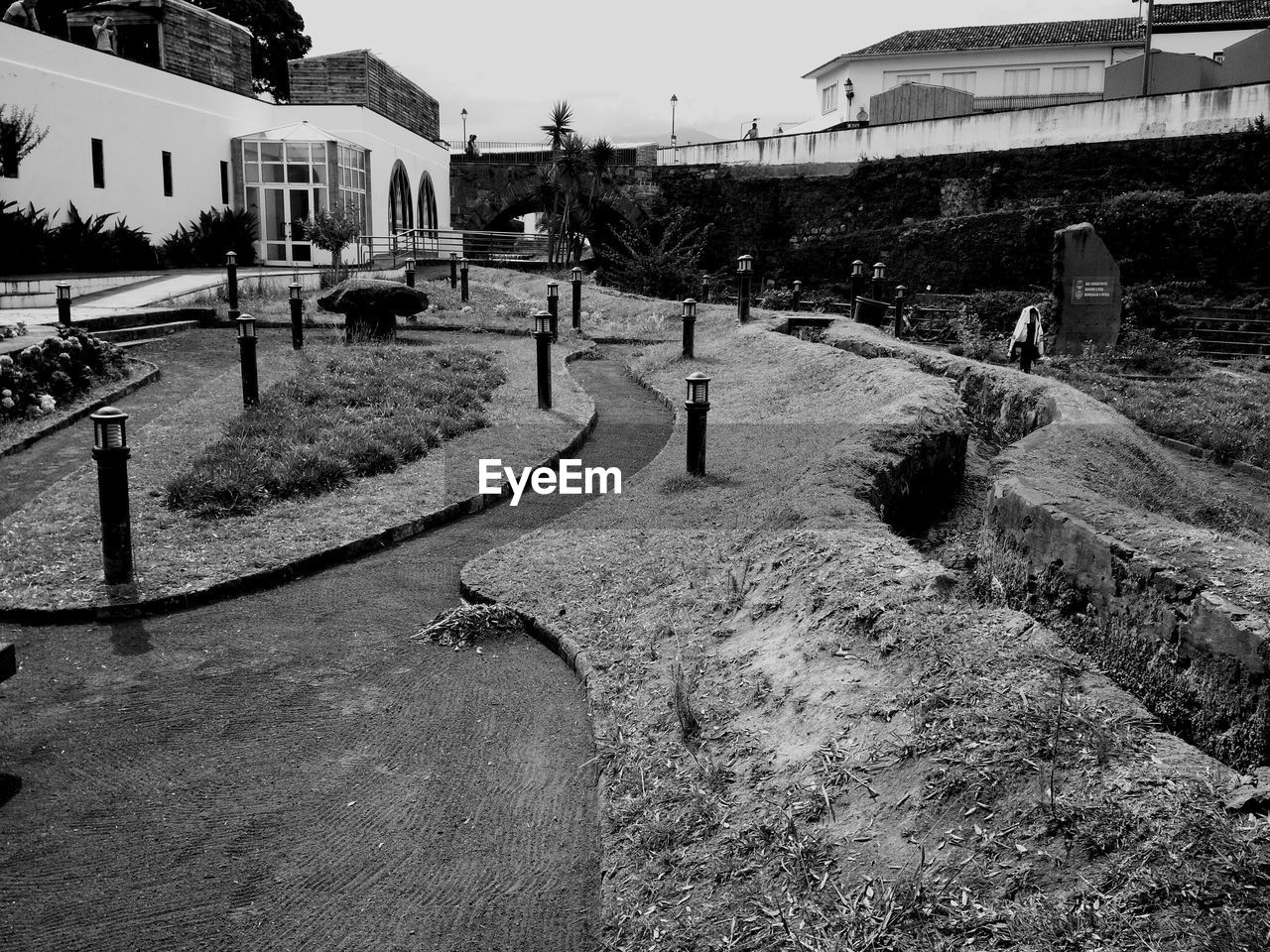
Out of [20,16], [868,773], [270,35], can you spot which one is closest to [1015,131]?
[20,16]

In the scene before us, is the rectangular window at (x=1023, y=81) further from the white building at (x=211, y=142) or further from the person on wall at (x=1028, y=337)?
the person on wall at (x=1028, y=337)

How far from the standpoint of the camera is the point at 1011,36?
1868 inches

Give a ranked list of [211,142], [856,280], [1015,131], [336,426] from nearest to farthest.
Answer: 1. [336,426]
2. [856,280]
3. [211,142]
4. [1015,131]

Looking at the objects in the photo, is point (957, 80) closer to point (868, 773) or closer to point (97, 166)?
point (97, 166)

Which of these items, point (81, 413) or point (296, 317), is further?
point (296, 317)

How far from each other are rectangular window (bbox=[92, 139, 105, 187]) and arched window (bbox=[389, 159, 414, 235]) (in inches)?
495

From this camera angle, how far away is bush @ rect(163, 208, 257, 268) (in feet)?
87.1

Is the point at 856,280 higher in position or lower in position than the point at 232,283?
higher

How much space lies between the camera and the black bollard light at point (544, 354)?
37.3 ft

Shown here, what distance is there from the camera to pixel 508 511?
26.7 feet

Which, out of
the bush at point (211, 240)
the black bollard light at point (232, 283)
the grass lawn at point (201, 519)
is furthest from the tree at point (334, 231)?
the grass lawn at point (201, 519)

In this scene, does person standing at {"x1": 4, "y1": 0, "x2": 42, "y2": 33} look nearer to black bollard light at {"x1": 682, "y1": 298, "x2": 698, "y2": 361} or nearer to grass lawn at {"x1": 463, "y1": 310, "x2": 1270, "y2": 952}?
black bollard light at {"x1": 682, "y1": 298, "x2": 698, "y2": 361}

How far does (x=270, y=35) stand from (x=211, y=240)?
23357 millimetres

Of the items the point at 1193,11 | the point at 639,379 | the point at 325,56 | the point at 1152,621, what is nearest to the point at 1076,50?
the point at 1193,11
